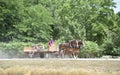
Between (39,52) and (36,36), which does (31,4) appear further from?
(39,52)

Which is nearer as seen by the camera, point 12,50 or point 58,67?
point 58,67

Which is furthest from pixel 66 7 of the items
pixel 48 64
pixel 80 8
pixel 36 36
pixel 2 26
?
pixel 48 64

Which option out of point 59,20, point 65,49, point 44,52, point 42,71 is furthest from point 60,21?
point 42,71

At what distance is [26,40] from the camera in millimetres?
49406

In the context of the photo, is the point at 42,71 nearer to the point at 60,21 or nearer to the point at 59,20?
the point at 60,21

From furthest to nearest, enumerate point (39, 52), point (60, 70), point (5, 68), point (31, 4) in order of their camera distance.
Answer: point (31, 4)
point (39, 52)
point (5, 68)
point (60, 70)

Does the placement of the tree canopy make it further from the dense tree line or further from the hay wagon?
the hay wagon

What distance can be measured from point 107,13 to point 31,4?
10594mm

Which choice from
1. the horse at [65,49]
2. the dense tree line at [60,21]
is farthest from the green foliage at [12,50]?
Result: the dense tree line at [60,21]

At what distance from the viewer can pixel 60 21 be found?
164ft

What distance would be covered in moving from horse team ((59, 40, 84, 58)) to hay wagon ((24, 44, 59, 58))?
58cm

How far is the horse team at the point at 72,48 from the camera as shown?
30.9m

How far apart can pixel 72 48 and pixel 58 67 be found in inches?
283

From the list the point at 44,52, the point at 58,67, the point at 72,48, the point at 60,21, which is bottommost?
the point at 58,67
